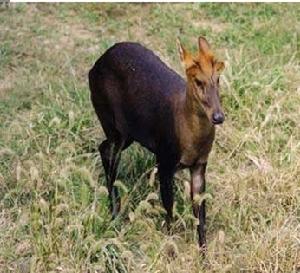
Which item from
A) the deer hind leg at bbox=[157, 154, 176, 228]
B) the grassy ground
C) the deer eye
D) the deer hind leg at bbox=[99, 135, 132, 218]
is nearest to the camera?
the deer eye

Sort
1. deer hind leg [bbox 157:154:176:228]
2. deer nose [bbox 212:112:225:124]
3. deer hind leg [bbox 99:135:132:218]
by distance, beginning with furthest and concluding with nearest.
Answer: deer hind leg [bbox 99:135:132:218], deer hind leg [bbox 157:154:176:228], deer nose [bbox 212:112:225:124]

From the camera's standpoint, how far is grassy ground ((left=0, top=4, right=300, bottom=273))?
5.07 metres

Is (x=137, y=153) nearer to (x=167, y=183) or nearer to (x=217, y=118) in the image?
(x=167, y=183)

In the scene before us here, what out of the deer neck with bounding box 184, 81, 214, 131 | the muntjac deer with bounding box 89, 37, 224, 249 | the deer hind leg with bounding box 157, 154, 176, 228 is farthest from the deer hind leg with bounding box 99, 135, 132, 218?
the deer neck with bounding box 184, 81, 214, 131

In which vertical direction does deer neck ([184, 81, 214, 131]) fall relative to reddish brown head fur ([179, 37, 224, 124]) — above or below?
below

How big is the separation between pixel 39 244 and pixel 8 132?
1.72 metres

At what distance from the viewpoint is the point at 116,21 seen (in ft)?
27.9

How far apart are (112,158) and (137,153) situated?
Result: 0.38 meters

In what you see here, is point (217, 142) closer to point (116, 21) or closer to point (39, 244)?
point (39, 244)

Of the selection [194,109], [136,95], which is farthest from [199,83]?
[136,95]

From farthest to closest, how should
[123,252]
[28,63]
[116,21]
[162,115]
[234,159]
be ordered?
[116,21], [28,63], [234,159], [162,115], [123,252]

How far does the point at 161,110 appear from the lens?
524 cm

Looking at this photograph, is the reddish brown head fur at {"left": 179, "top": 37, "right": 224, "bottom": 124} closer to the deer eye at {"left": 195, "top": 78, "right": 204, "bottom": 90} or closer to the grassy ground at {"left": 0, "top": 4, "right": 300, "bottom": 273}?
the deer eye at {"left": 195, "top": 78, "right": 204, "bottom": 90}

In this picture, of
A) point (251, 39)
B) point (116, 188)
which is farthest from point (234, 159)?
point (251, 39)
